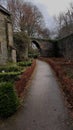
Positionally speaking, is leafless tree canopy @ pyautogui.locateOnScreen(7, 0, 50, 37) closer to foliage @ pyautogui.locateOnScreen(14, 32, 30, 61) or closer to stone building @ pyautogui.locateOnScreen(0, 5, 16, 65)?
foliage @ pyautogui.locateOnScreen(14, 32, 30, 61)

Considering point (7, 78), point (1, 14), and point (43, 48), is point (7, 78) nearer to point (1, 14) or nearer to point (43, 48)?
point (1, 14)

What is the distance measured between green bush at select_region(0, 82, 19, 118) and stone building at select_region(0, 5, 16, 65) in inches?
615

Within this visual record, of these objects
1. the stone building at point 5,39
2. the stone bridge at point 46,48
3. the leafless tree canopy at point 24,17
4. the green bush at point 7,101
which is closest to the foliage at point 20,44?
Result: the stone building at point 5,39

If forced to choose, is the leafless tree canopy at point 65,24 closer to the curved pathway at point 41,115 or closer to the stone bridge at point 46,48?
the stone bridge at point 46,48

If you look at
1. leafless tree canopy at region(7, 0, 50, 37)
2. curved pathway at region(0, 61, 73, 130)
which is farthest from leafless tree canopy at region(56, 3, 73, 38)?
curved pathway at region(0, 61, 73, 130)

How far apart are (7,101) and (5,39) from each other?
58.1 ft

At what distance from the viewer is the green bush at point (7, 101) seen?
23.7 feet

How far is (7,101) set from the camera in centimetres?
727

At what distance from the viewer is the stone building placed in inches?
918

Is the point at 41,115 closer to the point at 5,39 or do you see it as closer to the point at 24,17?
the point at 5,39

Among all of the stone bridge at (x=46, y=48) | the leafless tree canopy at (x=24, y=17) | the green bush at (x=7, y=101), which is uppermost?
the leafless tree canopy at (x=24, y=17)

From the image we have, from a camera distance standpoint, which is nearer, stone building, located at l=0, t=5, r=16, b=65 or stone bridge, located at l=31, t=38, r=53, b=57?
stone building, located at l=0, t=5, r=16, b=65

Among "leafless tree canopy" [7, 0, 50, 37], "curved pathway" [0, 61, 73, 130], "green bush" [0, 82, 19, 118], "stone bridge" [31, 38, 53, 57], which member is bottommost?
"curved pathway" [0, 61, 73, 130]

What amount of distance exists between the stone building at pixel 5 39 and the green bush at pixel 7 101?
1562 centimetres
